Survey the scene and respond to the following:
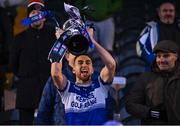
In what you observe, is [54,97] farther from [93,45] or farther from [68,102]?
[93,45]

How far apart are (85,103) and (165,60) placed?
1.06 m

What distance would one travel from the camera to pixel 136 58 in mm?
8562

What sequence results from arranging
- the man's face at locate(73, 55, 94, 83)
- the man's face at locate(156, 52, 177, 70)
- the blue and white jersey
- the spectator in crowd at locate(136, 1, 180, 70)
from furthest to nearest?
the spectator in crowd at locate(136, 1, 180, 70), the man's face at locate(156, 52, 177, 70), the man's face at locate(73, 55, 94, 83), the blue and white jersey

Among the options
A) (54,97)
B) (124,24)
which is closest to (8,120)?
(54,97)

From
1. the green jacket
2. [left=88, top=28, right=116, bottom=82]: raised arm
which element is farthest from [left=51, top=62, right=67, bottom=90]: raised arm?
the green jacket

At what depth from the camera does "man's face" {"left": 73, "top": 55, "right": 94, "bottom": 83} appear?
207 inches

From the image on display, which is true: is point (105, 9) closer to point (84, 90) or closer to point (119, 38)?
point (119, 38)

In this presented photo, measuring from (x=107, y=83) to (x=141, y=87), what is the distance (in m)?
0.60

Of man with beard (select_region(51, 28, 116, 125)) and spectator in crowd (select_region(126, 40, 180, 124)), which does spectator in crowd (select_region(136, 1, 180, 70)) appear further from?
man with beard (select_region(51, 28, 116, 125))

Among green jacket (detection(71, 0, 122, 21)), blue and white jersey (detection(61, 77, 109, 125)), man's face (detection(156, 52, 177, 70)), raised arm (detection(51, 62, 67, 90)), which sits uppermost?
green jacket (detection(71, 0, 122, 21))

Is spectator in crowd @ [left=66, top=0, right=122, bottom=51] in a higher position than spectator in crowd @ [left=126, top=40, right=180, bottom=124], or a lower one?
higher

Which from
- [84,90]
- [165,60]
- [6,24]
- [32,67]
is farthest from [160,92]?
[6,24]

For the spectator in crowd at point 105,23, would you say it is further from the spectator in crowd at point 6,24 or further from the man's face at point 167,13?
the spectator in crowd at point 6,24

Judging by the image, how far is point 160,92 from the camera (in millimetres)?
5660
